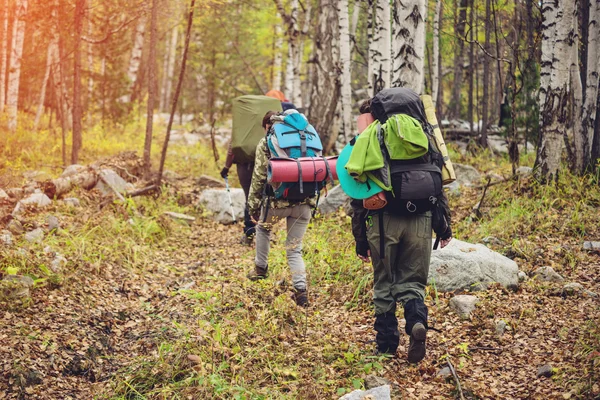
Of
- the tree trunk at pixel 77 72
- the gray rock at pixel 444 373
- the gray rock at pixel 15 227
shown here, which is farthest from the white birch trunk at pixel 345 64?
the gray rock at pixel 444 373

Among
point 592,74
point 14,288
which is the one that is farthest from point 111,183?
point 592,74

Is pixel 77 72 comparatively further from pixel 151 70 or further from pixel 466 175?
pixel 466 175

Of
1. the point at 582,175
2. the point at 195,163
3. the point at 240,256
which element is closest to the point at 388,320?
the point at 240,256

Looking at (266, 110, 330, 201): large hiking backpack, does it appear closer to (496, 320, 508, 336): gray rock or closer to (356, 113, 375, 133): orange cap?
(356, 113, 375, 133): orange cap

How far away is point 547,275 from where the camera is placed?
6.18 m

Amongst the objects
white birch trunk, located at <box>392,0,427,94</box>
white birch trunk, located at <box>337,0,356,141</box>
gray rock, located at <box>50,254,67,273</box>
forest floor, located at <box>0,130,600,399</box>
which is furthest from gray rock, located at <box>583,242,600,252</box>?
gray rock, located at <box>50,254,67,273</box>

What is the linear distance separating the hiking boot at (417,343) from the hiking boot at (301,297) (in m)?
1.71

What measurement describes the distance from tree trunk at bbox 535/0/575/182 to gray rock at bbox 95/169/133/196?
7.65 m

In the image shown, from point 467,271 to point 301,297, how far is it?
1983 millimetres

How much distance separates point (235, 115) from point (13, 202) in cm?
389

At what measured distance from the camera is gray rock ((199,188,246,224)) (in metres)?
10.4

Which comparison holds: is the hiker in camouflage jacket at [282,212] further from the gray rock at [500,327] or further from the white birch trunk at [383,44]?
the white birch trunk at [383,44]

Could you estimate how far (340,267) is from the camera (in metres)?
6.86

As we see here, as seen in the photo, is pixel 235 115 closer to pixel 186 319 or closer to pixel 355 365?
pixel 186 319
